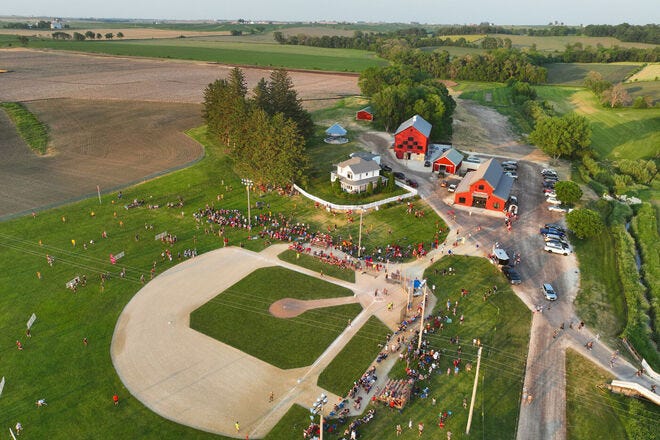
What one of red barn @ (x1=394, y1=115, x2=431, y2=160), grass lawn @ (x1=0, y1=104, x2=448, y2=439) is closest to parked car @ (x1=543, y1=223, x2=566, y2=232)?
grass lawn @ (x1=0, y1=104, x2=448, y2=439)

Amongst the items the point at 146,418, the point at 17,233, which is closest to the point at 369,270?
the point at 146,418

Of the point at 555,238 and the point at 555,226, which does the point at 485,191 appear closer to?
the point at 555,226

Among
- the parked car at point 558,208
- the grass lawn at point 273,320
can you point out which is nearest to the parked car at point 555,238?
Answer: the parked car at point 558,208

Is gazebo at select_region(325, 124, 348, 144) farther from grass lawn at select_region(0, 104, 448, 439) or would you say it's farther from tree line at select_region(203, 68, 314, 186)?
grass lawn at select_region(0, 104, 448, 439)

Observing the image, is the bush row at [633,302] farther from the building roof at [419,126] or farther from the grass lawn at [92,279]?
the building roof at [419,126]

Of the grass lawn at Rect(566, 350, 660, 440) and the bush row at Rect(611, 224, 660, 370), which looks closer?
the grass lawn at Rect(566, 350, 660, 440)

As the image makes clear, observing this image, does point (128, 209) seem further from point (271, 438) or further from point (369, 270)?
point (271, 438)
